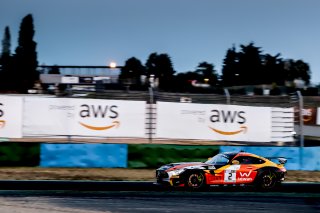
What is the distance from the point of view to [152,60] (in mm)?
147500

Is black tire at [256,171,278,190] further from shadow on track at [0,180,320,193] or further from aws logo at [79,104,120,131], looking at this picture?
aws logo at [79,104,120,131]

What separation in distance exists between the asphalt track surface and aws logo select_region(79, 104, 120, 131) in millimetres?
5011

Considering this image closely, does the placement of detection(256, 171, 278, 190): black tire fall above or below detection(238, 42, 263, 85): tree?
below

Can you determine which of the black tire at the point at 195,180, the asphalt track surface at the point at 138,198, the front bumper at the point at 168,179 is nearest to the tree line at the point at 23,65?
the asphalt track surface at the point at 138,198

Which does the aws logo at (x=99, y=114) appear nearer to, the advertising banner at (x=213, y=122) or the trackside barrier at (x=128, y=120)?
the trackside barrier at (x=128, y=120)

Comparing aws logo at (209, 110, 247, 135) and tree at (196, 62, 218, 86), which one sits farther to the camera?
tree at (196, 62, 218, 86)

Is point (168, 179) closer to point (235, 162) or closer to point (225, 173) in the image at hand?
point (225, 173)

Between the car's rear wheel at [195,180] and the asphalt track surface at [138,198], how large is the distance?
0.94 ft

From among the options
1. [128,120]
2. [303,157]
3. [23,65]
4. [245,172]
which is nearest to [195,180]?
[245,172]

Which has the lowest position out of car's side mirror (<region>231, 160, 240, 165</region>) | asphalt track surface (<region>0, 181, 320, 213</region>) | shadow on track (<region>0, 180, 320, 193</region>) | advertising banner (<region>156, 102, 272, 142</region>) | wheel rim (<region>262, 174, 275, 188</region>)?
shadow on track (<region>0, 180, 320, 193</region>)

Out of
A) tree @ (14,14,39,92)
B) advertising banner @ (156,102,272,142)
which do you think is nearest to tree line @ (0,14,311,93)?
tree @ (14,14,39,92)

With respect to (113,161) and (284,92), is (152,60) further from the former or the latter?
(113,161)

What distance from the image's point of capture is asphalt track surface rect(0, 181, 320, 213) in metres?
9.87

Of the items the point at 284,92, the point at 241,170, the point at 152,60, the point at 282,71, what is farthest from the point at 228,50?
the point at 241,170
